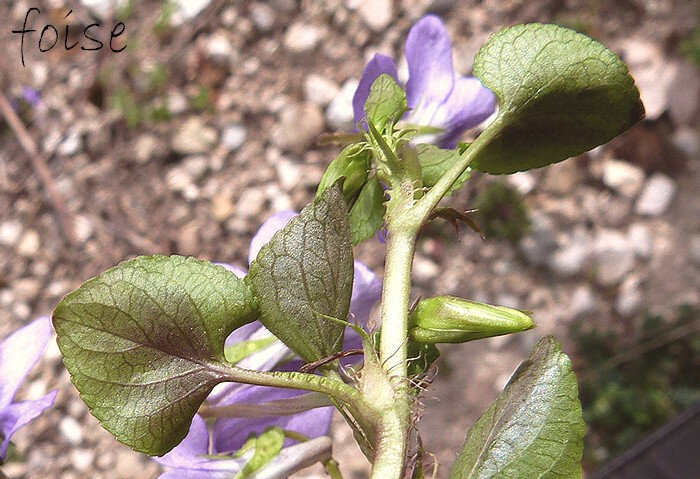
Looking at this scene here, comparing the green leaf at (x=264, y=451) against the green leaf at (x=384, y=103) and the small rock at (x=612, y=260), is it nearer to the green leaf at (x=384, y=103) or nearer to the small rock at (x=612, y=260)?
the green leaf at (x=384, y=103)

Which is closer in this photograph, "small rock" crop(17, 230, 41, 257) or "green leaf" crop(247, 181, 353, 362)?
"green leaf" crop(247, 181, 353, 362)

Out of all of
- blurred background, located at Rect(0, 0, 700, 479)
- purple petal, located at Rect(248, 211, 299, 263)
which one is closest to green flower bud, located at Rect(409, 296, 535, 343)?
purple petal, located at Rect(248, 211, 299, 263)

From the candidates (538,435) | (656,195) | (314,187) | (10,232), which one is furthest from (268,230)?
(656,195)

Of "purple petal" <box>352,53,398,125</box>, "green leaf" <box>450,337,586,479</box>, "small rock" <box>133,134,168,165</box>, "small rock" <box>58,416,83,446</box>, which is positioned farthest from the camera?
"small rock" <box>133,134,168,165</box>

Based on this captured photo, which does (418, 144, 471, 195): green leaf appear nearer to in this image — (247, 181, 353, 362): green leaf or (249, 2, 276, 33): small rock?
(247, 181, 353, 362): green leaf

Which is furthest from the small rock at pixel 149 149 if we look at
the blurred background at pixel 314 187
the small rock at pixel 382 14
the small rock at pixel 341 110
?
the small rock at pixel 382 14

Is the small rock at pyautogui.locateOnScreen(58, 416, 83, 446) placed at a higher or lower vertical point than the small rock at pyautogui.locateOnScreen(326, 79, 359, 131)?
lower

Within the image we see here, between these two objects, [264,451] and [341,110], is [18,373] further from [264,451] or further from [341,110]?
[341,110]

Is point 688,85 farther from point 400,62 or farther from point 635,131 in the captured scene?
point 400,62
